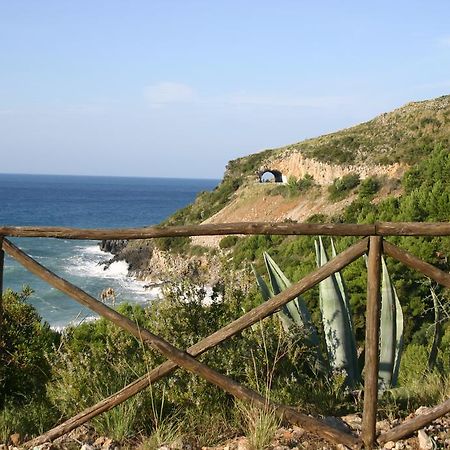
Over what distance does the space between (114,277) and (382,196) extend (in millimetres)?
18269

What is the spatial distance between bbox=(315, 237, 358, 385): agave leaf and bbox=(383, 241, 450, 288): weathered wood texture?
131 cm

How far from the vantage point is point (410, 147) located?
4056 cm

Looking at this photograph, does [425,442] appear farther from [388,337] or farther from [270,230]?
[270,230]

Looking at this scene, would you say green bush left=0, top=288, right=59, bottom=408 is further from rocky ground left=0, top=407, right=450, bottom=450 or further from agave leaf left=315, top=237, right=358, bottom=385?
agave leaf left=315, top=237, right=358, bottom=385

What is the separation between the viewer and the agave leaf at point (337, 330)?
4.69 meters

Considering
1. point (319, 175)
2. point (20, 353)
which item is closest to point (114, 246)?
point (319, 175)

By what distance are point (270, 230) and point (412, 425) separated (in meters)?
1.34

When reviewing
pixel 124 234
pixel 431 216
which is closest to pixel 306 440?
pixel 124 234

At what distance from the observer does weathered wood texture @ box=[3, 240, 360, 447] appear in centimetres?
356

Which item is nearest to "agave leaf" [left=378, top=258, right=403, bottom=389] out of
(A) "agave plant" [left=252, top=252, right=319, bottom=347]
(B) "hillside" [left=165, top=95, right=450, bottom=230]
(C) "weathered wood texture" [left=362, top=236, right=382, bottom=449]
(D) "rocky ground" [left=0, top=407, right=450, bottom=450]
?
(A) "agave plant" [left=252, top=252, right=319, bottom=347]

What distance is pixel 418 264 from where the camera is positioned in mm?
3414

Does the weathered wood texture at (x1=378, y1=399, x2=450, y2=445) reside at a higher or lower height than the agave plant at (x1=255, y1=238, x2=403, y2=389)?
lower

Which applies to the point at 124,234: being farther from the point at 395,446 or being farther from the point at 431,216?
the point at 431,216

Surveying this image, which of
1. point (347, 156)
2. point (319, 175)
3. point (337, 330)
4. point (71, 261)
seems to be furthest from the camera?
point (71, 261)
